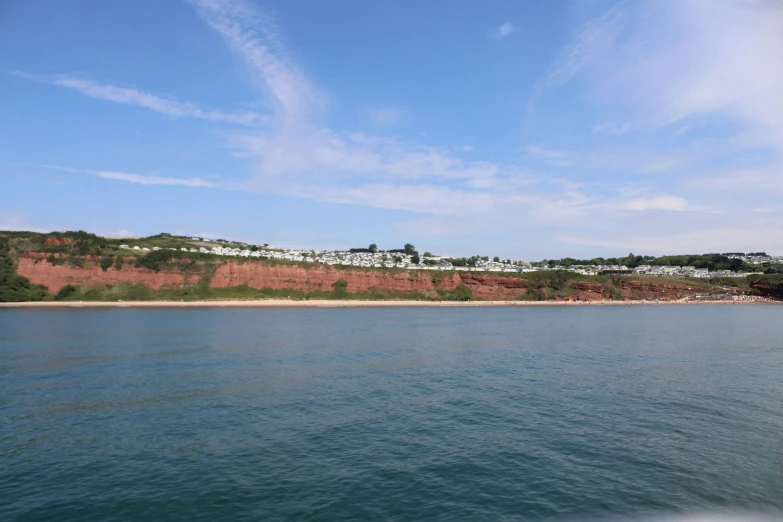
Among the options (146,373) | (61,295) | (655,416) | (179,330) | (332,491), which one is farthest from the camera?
(61,295)

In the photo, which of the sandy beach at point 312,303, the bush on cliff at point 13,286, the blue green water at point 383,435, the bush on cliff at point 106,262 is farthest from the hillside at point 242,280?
the blue green water at point 383,435

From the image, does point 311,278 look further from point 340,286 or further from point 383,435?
point 383,435

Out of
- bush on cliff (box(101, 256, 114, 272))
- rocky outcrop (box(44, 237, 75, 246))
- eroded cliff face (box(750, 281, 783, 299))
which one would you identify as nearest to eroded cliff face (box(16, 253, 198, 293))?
bush on cliff (box(101, 256, 114, 272))

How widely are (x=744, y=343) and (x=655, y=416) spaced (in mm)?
34769

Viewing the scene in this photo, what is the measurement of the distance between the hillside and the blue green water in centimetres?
6860

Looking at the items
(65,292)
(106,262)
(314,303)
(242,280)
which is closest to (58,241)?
(106,262)

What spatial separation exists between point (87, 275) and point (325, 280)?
52029 millimetres

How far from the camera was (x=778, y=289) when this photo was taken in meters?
147

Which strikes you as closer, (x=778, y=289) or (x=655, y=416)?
(x=655, y=416)

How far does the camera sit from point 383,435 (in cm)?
1900

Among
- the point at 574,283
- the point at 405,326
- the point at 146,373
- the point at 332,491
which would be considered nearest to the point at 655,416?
the point at 332,491

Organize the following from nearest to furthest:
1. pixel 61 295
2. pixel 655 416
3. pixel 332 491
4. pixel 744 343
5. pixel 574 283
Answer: pixel 332 491, pixel 655 416, pixel 744 343, pixel 61 295, pixel 574 283

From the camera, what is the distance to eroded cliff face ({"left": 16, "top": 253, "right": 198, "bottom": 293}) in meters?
96.1

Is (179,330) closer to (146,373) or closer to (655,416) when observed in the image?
(146,373)
